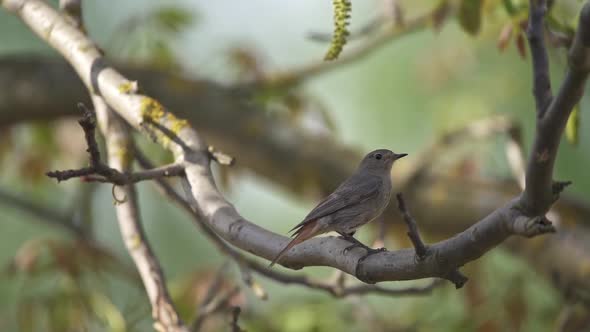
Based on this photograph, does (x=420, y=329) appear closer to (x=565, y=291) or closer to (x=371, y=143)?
(x=565, y=291)

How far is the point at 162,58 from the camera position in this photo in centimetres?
574

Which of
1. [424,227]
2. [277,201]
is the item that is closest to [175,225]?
[277,201]

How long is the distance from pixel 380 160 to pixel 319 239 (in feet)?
5.80

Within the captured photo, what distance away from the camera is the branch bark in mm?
1604

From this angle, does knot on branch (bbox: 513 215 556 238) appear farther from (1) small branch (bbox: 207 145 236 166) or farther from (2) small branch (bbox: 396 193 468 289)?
(1) small branch (bbox: 207 145 236 166)

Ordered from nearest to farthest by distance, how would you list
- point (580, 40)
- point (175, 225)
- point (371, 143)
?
point (580, 40)
point (371, 143)
point (175, 225)

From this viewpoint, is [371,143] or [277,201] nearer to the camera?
[371,143]

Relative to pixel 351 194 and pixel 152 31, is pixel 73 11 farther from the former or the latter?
pixel 152 31

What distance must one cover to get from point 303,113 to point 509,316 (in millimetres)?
1844

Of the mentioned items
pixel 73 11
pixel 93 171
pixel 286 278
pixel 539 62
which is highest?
pixel 73 11

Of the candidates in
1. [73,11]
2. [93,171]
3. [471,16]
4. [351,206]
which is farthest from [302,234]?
[73,11]

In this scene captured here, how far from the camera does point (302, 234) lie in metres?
2.65

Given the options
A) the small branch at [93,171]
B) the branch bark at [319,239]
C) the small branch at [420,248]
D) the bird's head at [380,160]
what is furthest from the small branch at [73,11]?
the small branch at [420,248]

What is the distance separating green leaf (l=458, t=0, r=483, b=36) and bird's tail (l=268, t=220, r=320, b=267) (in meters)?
0.93
